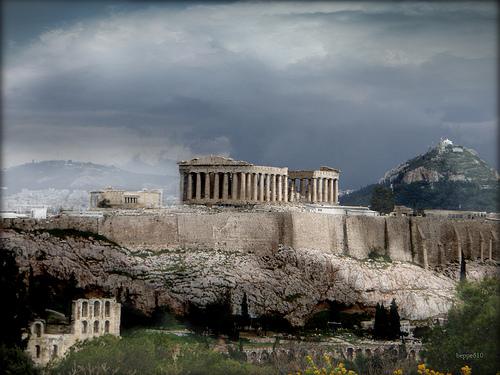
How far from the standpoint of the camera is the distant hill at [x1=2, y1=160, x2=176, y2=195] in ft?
233

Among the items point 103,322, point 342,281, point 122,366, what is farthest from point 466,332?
point 342,281

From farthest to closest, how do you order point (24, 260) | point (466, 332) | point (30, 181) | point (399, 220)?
point (399, 220)
point (30, 181)
point (24, 260)
point (466, 332)

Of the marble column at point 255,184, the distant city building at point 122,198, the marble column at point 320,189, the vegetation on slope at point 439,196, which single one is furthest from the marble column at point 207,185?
the vegetation on slope at point 439,196

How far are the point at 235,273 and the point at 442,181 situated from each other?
141 feet

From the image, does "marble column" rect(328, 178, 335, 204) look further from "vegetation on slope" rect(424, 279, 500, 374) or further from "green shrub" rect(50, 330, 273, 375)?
"vegetation on slope" rect(424, 279, 500, 374)

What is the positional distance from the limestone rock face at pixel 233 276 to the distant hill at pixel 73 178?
12.4 ft

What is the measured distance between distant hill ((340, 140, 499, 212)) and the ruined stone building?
45013mm

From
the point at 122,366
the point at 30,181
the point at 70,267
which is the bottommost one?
the point at 122,366

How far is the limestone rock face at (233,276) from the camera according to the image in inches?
2689

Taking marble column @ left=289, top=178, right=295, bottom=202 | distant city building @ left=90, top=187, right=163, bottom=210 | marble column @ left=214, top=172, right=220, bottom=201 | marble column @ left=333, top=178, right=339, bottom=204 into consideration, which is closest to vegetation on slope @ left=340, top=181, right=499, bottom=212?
marble column @ left=333, top=178, right=339, bottom=204

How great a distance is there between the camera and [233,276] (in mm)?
71062

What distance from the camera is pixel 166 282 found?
2736 inches

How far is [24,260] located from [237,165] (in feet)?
49.5

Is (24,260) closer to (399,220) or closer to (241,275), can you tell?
(241,275)
